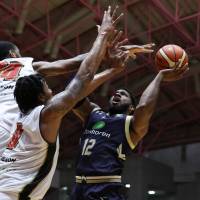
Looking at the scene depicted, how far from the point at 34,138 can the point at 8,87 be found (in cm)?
92

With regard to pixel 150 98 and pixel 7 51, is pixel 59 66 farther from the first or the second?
pixel 150 98

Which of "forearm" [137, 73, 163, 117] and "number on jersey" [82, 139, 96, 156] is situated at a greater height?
"forearm" [137, 73, 163, 117]

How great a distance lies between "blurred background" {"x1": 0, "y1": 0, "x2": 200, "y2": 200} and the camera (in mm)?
16328

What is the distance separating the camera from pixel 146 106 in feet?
17.1

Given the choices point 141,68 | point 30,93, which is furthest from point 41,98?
point 141,68

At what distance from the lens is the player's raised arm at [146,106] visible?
5211 millimetres

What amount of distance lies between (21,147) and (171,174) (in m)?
21.0

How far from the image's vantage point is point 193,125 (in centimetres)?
2648

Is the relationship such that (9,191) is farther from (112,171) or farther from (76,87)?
(112,171)

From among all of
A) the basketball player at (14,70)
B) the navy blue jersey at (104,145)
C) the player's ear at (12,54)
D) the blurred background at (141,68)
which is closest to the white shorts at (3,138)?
the basketball player at (14,70)

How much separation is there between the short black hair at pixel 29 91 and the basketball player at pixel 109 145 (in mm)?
1682

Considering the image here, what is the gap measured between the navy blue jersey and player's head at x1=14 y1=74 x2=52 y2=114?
5.48 feet

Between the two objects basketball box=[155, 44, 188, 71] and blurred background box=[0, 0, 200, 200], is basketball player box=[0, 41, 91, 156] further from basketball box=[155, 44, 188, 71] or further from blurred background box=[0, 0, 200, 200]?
blurred background box=[0, 0, 200, 200]

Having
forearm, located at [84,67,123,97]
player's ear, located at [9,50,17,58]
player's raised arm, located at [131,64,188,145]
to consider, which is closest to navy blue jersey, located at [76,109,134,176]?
player's raised arm, located at [131,64,188,145]
